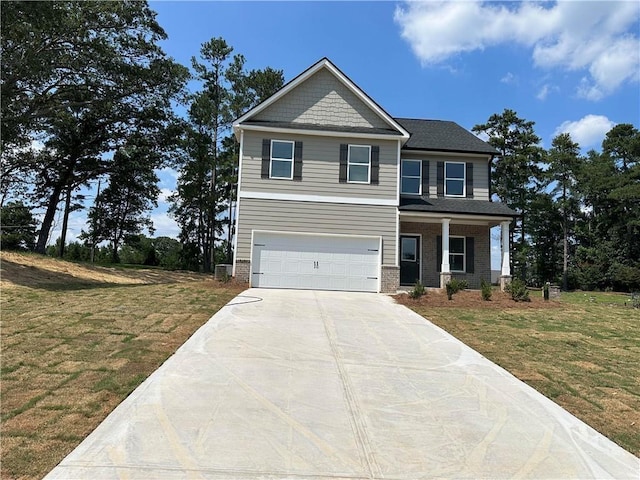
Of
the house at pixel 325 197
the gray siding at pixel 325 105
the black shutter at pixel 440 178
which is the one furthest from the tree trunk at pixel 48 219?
the black shutter at pixel 440 178

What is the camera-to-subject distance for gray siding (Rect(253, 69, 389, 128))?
56.1 feet

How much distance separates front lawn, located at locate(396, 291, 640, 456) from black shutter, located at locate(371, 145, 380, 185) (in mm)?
4761

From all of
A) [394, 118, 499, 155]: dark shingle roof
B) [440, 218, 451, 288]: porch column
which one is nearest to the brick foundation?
[440, 218, 451, 288]: porch column

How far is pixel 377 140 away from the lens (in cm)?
1697

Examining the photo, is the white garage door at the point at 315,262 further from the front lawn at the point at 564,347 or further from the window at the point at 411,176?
the window at the point at 411,176

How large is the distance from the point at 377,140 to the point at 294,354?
1165 centimetres

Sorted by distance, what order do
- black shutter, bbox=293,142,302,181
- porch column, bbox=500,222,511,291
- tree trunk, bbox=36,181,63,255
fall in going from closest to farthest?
black shutter, bbox=293,142,302,181
porch column, bbox=500,222,511,291
tree trunk, bbox=36,181,63,255

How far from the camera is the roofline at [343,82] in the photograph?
16.8m

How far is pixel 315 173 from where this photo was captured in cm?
1666

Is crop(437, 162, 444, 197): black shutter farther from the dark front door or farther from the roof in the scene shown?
the roof

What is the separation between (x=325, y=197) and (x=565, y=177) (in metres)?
29.3

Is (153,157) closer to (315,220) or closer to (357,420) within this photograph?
(315,220)

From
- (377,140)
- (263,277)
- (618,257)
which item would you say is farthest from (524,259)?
(263,277)

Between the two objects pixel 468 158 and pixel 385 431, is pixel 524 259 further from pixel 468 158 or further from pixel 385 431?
pixel 385 431
